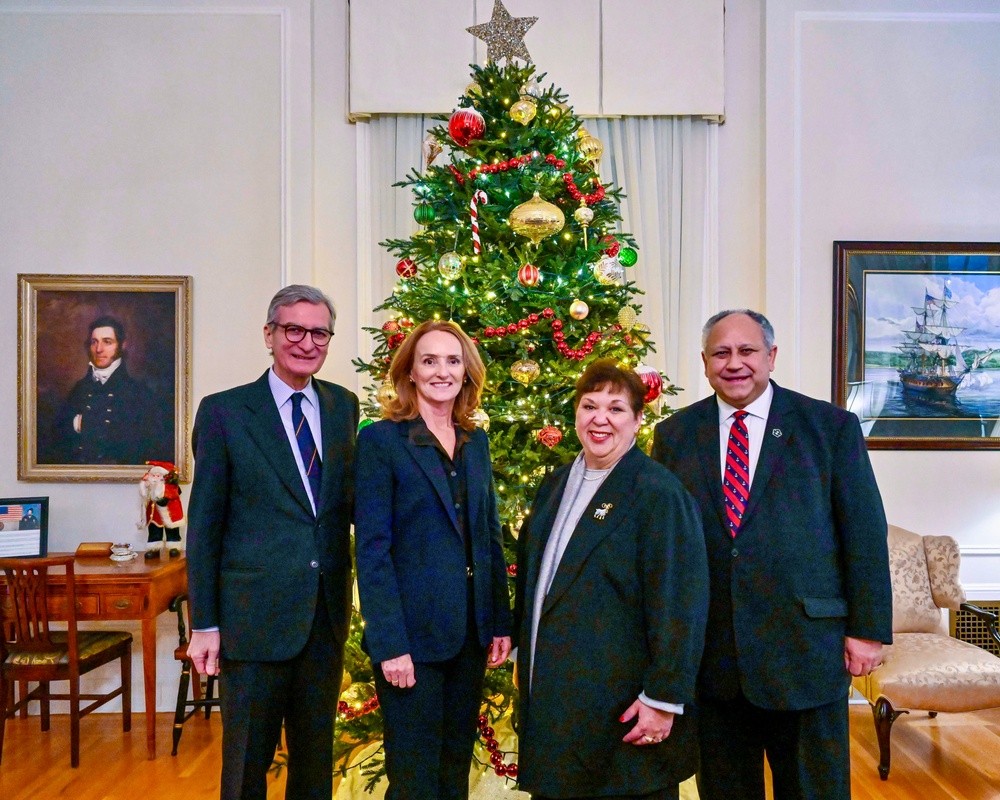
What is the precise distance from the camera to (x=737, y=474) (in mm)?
1970

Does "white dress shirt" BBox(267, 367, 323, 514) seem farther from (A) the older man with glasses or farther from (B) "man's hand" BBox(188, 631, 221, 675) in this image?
(B) "man's hand" BBox(188, 631, 221, 675)

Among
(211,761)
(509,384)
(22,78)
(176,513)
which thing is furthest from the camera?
(22,78)

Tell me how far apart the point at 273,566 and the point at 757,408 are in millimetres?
1356

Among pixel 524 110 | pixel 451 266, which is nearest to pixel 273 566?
pixel 451 266

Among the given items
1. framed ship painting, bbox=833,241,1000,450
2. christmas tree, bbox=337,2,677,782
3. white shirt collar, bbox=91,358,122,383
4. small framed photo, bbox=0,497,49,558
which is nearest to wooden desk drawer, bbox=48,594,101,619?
small framed photo, bbox=0,497,49,558

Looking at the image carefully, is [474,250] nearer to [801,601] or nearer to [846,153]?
[801,601]

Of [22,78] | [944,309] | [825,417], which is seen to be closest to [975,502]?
[944,309]

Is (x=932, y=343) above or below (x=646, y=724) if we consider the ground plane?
above

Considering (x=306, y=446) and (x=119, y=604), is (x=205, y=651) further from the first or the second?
(x=119, y=604)

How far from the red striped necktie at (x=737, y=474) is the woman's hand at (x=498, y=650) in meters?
0.66

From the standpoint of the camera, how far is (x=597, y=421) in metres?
1.76

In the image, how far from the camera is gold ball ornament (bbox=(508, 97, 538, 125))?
3018 millimetres

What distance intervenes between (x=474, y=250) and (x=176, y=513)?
7.21ft

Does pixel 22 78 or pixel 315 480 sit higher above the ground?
pixel 22 78
